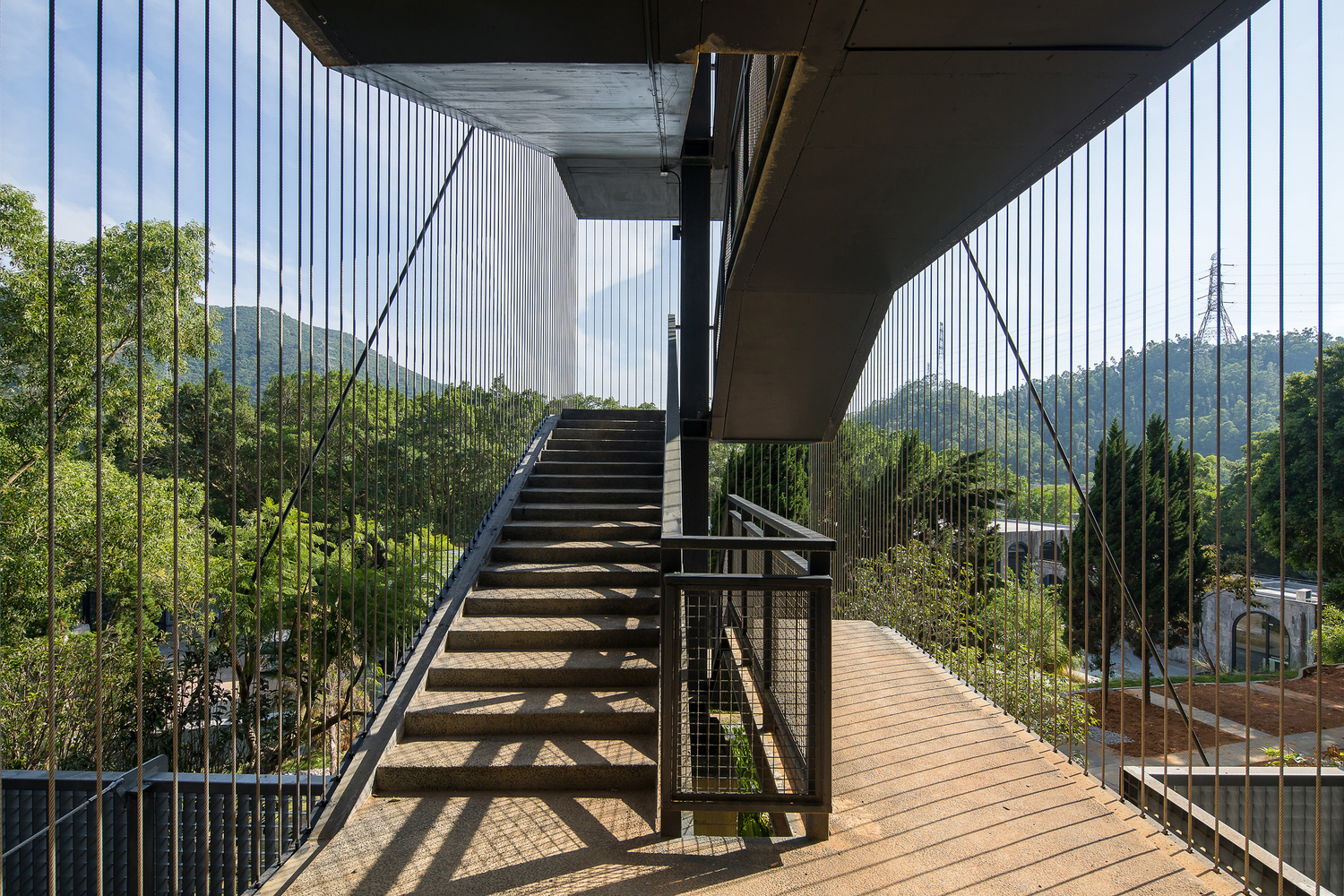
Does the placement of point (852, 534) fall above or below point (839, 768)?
above

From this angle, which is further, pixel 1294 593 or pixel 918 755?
pixel 1294 593

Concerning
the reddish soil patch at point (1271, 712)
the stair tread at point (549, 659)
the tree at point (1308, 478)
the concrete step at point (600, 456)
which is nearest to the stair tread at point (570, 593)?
the stair tread at point (549, 659)

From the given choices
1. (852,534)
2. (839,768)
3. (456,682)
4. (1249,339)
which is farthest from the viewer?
(852,534)

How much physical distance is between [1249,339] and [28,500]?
1113cm

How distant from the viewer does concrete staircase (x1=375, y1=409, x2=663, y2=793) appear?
285 centimetres

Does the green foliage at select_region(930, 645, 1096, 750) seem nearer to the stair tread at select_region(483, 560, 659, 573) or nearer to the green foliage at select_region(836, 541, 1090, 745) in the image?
the green foliage at select_region(836, 541, 1090, 745)

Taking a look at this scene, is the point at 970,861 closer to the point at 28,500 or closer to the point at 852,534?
the point at 852,534

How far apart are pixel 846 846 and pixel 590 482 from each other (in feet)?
12.2

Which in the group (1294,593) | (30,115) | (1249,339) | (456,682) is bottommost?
(1294,593)

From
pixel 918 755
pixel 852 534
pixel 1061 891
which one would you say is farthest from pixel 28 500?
pixel 1061 891

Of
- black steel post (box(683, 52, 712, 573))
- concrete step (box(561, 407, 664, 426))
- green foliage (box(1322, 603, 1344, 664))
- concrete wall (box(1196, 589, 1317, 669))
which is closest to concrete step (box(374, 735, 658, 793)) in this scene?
black steel post (box(683, 52, 712, 573))

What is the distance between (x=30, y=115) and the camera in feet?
10.1

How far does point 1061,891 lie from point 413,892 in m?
1.97

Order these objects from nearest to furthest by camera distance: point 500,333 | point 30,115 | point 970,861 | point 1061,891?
point 1061,891 → point 970,861 → point 30,115 → point 500,333
